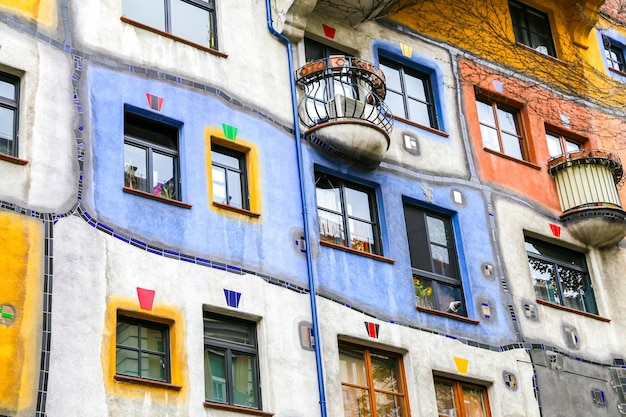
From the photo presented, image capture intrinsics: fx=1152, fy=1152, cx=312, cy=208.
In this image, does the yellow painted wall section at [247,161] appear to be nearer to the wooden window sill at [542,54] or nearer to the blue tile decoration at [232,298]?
the blue tile decoration at [232,298]

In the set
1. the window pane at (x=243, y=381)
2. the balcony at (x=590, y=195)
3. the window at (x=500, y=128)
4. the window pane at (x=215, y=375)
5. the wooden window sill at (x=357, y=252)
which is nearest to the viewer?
the window pane at (x=215, y=375)

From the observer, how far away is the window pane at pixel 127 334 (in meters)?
13.7

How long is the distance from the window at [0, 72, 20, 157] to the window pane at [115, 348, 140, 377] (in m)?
2.76

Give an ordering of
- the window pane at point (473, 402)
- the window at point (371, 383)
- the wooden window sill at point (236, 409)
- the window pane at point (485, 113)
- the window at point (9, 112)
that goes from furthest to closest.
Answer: the window pane at point (485, 113)
the window pane at point (473, 402)
the window at point (371, 383)
the window at point (9, 112)
the wooden window sill at point (236, 409)

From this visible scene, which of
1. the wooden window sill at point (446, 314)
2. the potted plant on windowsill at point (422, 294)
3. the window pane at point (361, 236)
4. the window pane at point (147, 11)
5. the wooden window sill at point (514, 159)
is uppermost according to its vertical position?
the window pane at point (147, 11)

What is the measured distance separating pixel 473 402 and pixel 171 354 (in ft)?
17.6

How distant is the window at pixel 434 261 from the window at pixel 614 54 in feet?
24.9

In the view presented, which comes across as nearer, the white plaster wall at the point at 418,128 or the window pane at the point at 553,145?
the white plaster wall at the point at 418,128

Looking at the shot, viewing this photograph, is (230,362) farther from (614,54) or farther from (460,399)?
(614,54)

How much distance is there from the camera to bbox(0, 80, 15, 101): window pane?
47.1ft

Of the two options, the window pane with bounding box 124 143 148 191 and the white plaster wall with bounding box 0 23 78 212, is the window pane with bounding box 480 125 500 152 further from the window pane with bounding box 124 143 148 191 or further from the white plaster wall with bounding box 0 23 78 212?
the white plaster wall with bounding box 0 23 78 212

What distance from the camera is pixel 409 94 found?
64.8ft

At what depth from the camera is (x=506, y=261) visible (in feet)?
61.7

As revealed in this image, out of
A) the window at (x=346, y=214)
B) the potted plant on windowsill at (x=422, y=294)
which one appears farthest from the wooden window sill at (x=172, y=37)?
the potted plant on windowsill at (x=422, y=294)
